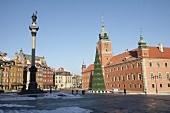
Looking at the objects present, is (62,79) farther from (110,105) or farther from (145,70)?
(110,105)

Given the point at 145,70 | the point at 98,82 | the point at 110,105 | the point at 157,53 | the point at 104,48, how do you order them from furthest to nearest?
1. the point at 104,48
2. the point at 98,82
3. the point at 157,53
4. the point at 145,70
5. the point at 110,105

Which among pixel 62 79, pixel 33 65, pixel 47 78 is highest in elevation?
Result: pixel 33 65

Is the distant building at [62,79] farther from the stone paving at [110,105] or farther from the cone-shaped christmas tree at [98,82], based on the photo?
the stone paving at [110,105]

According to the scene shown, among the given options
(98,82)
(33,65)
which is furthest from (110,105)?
(98,82)

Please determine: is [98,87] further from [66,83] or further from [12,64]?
[66,83]

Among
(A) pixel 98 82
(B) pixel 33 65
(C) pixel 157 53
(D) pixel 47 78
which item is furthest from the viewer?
(D) pixel 47 78

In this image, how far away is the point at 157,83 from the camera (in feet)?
174

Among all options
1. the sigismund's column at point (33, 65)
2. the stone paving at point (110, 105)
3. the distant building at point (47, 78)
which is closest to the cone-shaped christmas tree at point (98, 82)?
the sigismund's column at point (33, 65)

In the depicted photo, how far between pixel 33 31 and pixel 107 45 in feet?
151

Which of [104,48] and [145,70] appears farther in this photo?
[104,48]

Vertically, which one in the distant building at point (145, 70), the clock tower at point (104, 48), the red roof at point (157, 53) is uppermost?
the clock tower at point (104, 48)

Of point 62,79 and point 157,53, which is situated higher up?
point 157,53

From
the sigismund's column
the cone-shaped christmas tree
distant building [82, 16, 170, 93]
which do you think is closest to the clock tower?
distant building [82, 16, 170, 93]

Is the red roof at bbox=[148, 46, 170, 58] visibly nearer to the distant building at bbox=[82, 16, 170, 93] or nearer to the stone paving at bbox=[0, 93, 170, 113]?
the distant building at bbox=[82, 16, 170, 93]
